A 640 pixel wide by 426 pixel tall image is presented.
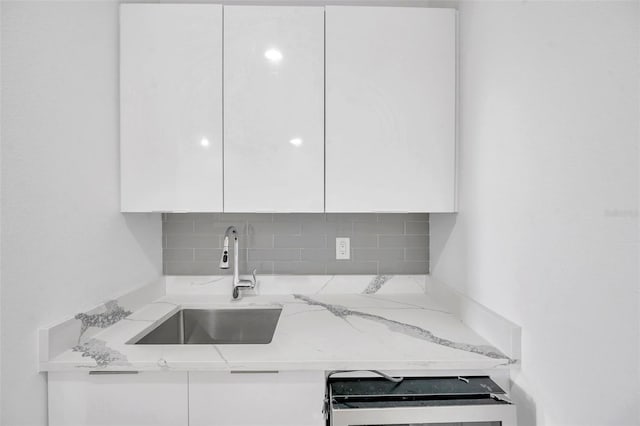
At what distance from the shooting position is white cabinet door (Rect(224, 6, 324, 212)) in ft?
5.13

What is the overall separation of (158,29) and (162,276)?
117 centimetres

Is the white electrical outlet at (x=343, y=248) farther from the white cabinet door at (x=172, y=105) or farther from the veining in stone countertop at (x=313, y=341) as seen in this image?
the white cabinet door at (x=172, y=105)

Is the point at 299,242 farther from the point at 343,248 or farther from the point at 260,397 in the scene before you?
the point at 260,397

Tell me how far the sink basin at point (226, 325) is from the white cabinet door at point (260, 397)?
0.57m

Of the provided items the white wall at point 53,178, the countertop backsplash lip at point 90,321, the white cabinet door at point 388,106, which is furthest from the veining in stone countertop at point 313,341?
the white cabinet door at point 388,106

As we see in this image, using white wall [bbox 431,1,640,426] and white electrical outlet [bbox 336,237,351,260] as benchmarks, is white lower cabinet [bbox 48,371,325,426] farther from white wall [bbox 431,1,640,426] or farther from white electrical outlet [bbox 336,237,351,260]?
white electrical outlet [bbox 336,237,351,260]

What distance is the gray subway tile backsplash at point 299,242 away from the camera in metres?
1.97

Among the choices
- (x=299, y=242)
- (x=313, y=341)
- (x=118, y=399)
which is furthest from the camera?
(x=299, y=242)

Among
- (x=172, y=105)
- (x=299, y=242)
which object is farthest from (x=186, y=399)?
(x=172, y=105)

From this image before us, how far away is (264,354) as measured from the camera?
121 centimetres

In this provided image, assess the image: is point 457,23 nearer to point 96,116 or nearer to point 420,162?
point 420,162

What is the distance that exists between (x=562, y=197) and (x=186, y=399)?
3.98 feet

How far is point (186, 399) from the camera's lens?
1.18m

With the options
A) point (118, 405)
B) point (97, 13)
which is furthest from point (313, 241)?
point (97, 13)
